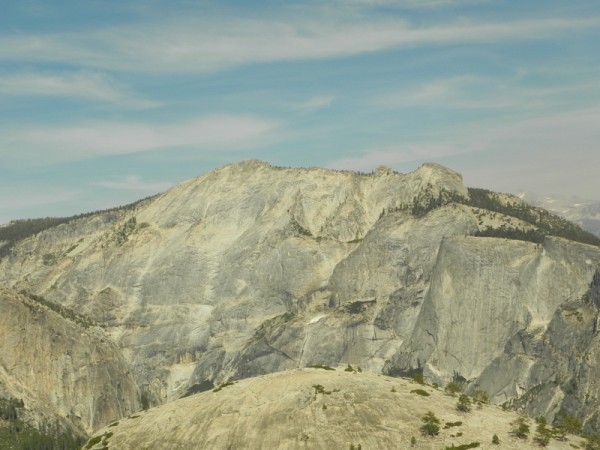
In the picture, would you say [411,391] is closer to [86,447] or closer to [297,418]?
[297,418]

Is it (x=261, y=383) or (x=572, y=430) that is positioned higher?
(x=261, y=383)

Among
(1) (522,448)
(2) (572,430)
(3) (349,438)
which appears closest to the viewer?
(1) (522,448)

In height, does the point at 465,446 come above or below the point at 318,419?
below

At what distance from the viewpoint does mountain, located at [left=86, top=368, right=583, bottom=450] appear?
5935 inches

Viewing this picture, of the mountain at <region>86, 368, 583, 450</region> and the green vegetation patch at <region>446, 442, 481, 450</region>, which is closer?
the green vegetation patch at <region>446, 442, 481, 450</region>

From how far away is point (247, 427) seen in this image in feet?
525

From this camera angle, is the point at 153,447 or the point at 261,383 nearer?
the point at 153,447

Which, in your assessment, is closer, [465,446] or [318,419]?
[465,446]

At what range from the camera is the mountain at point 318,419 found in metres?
151

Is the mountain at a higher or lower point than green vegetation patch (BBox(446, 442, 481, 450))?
higher

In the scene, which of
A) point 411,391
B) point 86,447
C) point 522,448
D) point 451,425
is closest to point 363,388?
→ point 411,391

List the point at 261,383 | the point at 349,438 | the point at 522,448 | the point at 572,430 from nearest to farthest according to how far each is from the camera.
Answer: the point at 522,448 → the point at 349,438 → the point at 572,430 → the point at 261,383

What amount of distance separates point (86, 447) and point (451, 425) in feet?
230

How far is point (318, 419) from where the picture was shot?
158 meters
